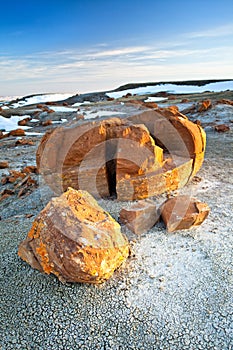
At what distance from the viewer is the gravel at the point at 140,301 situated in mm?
2555

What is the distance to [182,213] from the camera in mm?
3832

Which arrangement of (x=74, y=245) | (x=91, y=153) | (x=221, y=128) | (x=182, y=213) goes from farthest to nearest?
(x=221, y=128), (x=91, y=153), (x=182, y=213), (x=74, y=245)

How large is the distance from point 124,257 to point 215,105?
11.3 m

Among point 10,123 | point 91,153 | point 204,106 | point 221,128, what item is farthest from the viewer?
point 10,123

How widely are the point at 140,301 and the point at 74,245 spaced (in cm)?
78

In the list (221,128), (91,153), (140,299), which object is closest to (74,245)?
(140,299)

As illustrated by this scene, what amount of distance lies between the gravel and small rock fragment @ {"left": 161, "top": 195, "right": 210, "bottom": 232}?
0.34ft

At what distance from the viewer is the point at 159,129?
573cm

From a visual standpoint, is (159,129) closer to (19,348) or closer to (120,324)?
(120,324)

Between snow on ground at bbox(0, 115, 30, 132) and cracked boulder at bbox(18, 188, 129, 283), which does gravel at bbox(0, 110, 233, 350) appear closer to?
cracked boulder at bbox(18, 188, 129, 283)

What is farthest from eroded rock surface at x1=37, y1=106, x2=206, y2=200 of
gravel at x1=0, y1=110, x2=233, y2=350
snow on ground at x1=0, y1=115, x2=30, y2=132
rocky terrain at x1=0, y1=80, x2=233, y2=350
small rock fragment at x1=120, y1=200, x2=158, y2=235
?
snow on ground at x1=0, y1=115, x2=30, y2=132

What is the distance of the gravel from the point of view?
8.38 feet

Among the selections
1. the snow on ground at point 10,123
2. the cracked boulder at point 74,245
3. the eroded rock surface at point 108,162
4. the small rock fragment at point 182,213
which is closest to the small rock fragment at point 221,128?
the eroded rock surface at point 108,162

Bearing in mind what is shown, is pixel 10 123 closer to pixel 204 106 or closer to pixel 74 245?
pixel 204 106
